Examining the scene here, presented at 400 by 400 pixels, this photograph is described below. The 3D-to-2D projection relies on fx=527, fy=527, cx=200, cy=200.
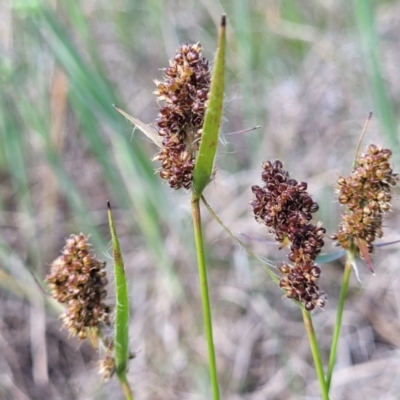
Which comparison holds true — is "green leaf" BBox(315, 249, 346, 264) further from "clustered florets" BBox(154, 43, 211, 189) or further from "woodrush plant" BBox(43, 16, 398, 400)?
"clustered florets" BBox(154, 43, 211, 189)

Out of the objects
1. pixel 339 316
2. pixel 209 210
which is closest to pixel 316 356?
pixel 339 316

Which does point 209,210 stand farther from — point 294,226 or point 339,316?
point 339,316

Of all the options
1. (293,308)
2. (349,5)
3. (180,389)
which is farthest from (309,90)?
(180,389)

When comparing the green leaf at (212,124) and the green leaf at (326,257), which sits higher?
the green leaf at (212,124)

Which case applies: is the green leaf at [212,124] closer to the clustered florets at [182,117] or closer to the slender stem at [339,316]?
the clustered florets at [182,117]

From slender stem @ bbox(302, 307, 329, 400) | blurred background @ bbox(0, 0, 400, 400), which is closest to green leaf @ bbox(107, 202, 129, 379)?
slender stem @ bbox(302, 307, 329, 400)

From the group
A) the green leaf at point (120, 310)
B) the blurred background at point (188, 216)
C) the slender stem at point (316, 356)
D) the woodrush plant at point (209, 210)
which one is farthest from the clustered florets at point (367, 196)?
the blurred background at point (188, 216)

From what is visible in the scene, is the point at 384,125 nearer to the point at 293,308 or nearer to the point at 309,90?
the point at 293,308
